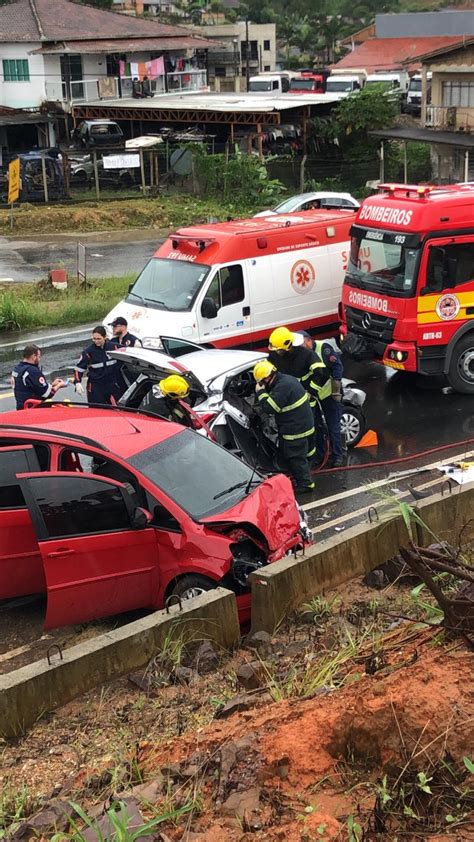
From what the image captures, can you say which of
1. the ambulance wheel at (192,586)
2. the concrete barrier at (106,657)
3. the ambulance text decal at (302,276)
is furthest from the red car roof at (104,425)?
the ambulance text decal at (302,276)

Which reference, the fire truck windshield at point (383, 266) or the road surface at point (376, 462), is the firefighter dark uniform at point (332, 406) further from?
the fire truck windshield at point (383, 266)

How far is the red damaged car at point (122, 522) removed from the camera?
7.10m

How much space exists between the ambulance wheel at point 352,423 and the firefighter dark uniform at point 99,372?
8.95ft

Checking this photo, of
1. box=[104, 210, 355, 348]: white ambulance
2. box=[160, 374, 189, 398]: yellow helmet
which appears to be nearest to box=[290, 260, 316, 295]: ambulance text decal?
box=[104, 210, 355, 348]: white ambulance

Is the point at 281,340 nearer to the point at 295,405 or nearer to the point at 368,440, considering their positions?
the point at 295,405

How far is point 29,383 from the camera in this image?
10.8 metres

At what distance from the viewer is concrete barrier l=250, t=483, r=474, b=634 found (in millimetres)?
6910

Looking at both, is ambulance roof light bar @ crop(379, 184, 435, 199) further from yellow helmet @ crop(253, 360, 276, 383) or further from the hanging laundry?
the hanging laundry

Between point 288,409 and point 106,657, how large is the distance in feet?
12.7

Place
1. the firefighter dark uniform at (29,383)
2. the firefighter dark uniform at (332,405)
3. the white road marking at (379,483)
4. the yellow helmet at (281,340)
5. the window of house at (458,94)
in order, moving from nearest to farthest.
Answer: the white road marking at (379,483) < the yellow helmet at (281,340) < the firefighter dark uniform at (332,405) < the firefighter dark uniform at (29,383) < the window of house at (458,94)

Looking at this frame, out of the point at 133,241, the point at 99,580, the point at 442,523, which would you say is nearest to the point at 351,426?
the point at 442,523

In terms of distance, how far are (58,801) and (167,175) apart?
32021 millimetres

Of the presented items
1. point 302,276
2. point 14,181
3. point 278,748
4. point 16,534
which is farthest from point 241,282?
point 14,181

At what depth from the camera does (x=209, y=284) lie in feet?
44.1
